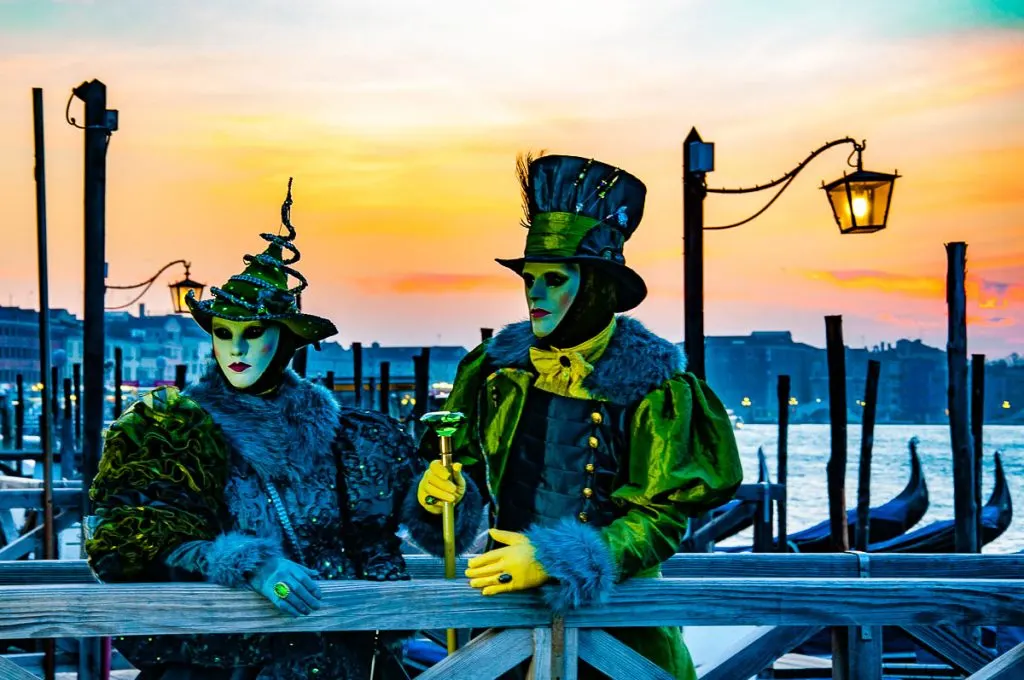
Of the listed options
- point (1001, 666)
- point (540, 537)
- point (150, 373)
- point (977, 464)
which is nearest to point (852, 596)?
point (1001, 666)

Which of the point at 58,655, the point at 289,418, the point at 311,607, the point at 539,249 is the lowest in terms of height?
the point at 58,655

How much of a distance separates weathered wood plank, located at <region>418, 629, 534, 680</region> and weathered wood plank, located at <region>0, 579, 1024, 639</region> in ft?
0.12

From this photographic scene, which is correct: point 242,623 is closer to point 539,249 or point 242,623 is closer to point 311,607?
point 311,607

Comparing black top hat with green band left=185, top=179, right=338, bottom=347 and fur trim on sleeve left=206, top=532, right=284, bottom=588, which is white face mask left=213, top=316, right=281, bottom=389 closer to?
black top hat with green band left=185, top=179, right=338, bottom=347

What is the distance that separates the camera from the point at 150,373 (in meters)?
86.2

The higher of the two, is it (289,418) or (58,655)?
(289,418)

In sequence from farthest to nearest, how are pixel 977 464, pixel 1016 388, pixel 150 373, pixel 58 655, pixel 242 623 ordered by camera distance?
pixel 150 373
pixel 1016 388
pixel 977 464
pixel 58 655
pixel 242 623

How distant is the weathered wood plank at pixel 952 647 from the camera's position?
323 centimetres

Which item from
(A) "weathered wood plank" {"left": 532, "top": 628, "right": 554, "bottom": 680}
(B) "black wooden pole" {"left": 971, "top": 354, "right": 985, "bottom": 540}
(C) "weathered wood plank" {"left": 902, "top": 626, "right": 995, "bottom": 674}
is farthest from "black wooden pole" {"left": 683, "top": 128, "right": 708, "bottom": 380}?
(B) "black wooden pole" {"left": 971, "top": 354, "right": 985, "bottom": 540}

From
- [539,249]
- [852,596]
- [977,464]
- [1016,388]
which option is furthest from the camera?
[1016,388]

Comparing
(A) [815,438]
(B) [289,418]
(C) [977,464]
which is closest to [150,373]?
(A) [815,438]

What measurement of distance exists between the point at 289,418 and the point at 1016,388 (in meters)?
77.1

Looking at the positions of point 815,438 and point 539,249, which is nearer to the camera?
point 539,249

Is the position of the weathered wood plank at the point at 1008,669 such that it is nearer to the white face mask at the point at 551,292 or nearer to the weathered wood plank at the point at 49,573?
the white face mask at the point at 551,292
